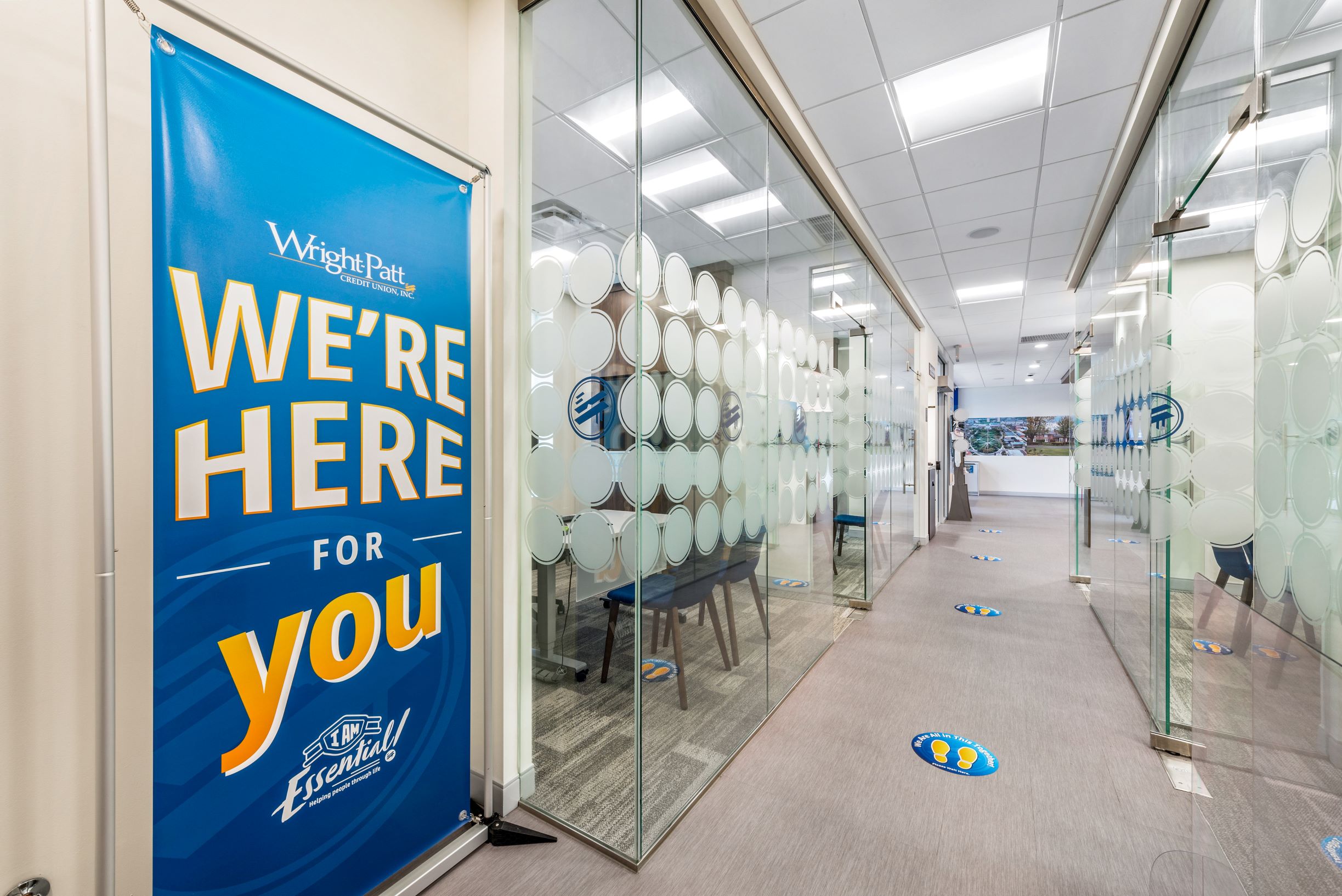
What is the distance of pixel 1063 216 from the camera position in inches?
168

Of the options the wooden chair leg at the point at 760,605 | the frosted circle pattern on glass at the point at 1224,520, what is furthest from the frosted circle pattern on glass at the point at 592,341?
the frosted circle pattern on glass at the point at 1224,520

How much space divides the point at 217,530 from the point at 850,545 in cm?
397

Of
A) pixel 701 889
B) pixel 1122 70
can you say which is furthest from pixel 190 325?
pixel 1122 70

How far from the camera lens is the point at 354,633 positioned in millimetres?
1457

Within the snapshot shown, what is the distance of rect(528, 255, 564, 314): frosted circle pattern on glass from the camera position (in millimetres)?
1892

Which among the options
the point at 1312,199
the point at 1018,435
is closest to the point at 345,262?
the point at 1312,199

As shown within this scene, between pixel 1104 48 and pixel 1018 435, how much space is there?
15.8 meters

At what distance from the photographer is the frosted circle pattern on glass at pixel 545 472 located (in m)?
1.92

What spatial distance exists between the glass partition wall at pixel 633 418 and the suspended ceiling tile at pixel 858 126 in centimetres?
81

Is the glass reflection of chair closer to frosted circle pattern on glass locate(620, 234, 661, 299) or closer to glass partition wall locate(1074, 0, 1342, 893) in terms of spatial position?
frosted circle pattern on glass locate(620, 234, 661, 299)

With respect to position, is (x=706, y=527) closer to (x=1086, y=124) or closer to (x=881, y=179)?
(x=881, y=179)

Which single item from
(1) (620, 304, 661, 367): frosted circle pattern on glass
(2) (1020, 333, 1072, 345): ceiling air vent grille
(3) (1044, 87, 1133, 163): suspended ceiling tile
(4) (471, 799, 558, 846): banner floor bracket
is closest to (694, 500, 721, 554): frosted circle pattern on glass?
(1) (620, 304, 661, 367): frosted circle pattern on glass

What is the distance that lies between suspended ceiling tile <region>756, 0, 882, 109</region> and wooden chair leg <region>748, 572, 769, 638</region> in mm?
2602

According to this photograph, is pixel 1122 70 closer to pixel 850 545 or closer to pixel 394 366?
pixel 850 545
